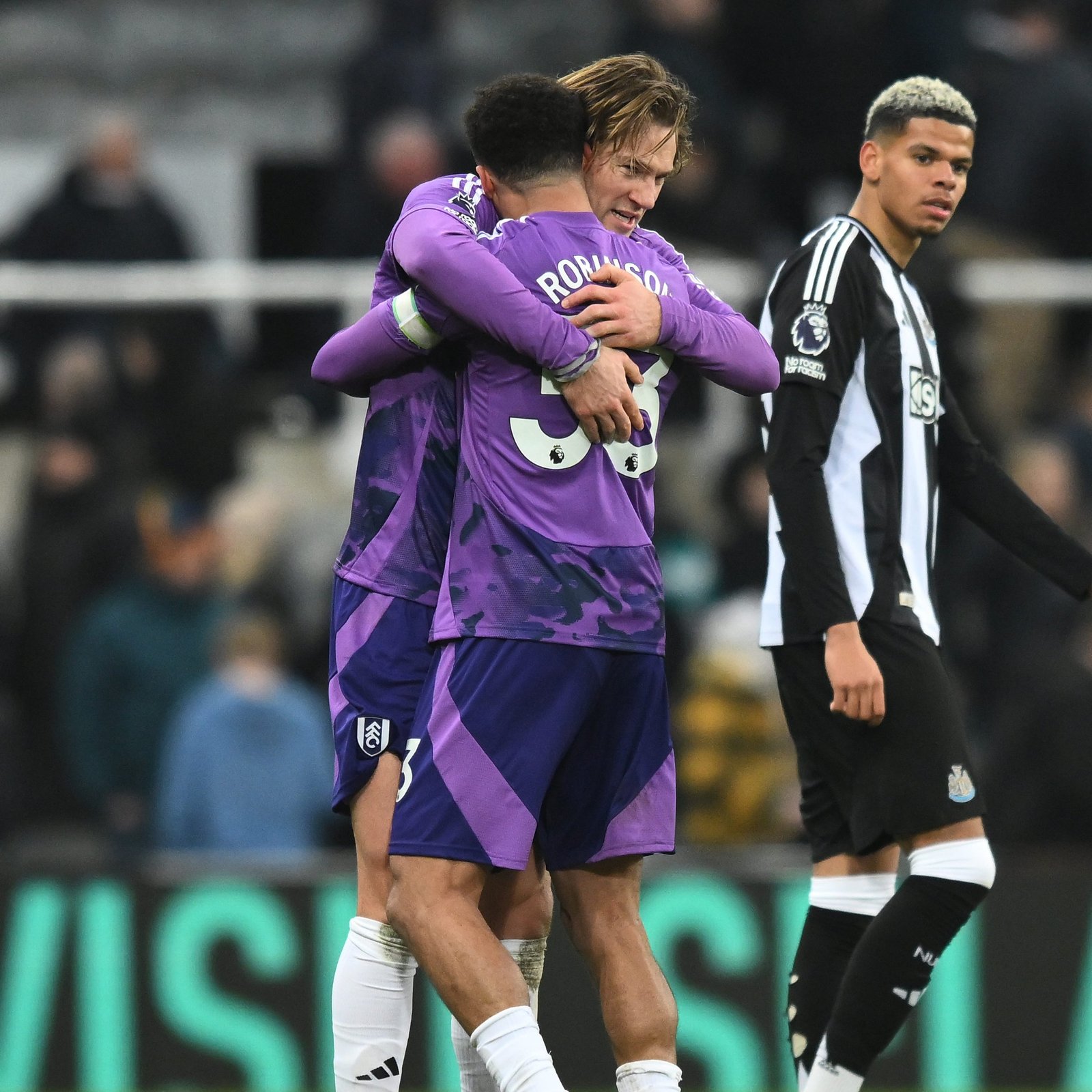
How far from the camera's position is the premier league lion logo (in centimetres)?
497

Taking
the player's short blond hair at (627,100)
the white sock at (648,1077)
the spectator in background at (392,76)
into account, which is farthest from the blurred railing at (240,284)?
the white sock at (648,1077)

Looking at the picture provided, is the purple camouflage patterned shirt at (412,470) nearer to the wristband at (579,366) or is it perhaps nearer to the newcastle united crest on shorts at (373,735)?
the newcastle united crest on shorts at (373,735)

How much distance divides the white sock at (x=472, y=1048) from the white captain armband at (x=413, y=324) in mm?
1238

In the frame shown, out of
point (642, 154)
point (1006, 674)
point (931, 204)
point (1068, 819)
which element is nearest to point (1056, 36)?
point (1006, 674)

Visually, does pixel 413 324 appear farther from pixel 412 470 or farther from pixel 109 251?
pixel 109 251

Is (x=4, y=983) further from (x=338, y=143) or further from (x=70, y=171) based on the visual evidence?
(x=338, y=143)

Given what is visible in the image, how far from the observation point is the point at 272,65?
40.8 ft

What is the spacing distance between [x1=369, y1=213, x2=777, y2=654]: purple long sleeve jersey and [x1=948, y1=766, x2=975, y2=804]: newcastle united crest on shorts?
824mm

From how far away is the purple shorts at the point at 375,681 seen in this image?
15.2ft

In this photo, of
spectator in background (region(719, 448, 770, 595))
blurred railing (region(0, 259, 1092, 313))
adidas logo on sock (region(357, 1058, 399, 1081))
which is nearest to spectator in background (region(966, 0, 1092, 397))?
blurred railing (region(0, 259, 1092, 313))

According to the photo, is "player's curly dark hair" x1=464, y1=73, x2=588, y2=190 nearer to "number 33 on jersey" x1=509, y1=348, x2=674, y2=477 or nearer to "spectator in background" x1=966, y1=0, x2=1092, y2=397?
"number 33 on jersey" x1=509, y1=348, x2=674, y2=477

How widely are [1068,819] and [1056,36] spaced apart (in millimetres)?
4244

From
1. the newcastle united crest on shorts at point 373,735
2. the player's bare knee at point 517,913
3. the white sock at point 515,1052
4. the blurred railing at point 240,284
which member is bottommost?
the white sock at point 515,1052

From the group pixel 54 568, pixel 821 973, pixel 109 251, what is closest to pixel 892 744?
pixel 821 973
